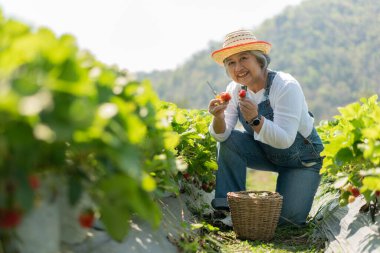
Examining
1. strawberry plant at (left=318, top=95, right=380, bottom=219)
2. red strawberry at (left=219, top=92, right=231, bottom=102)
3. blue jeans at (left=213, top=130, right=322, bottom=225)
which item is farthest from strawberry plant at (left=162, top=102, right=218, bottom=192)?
strawberry plant at (left=318, top=95, right=380, bottom=219)

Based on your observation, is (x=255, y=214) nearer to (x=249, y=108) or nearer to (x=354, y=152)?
(x=249, y=108)

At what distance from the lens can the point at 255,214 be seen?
11.8 ft

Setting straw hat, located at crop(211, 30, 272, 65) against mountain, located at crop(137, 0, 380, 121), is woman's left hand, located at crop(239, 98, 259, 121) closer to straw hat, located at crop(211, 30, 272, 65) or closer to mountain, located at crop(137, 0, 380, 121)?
straw hat, located at crop(211, 30, 272, 65)

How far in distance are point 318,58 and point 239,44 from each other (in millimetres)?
129282

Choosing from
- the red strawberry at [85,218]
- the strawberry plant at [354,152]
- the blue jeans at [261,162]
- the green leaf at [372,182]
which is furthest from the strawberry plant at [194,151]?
the red strawberry at [85,218]

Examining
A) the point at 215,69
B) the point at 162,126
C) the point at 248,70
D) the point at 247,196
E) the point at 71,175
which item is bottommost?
the point at 247,196

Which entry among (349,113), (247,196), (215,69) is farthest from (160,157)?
(215,69)

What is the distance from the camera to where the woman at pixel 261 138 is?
12.6ft

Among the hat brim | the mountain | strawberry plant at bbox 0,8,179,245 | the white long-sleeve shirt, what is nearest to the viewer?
strawberry plant at bbox 0,8,179,245

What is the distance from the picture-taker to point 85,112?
1.39 metres

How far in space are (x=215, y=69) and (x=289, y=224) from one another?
436 feet

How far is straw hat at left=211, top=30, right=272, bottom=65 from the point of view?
3982 millimetres

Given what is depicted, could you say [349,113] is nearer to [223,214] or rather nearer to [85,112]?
[223,214]

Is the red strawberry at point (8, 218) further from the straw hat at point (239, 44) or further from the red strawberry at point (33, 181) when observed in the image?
the straw hat at point (239, 44)
